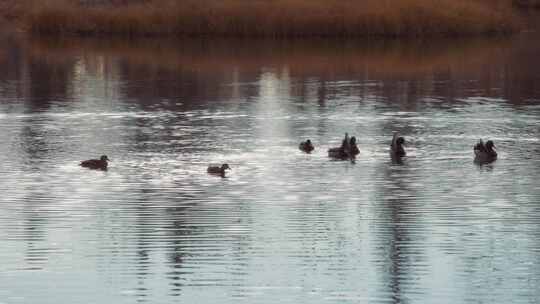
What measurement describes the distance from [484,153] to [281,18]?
29756 millimetres

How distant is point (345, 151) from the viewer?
24.5 metres

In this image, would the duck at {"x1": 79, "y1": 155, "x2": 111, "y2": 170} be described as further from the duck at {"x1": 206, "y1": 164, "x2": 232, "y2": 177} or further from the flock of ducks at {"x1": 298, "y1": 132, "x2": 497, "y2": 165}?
the flock of ducks at {"x1": 298, "y1": 132, "x2": 497, "y2": 165}

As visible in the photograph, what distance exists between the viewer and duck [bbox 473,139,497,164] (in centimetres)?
2411

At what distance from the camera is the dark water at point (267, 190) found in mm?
15719

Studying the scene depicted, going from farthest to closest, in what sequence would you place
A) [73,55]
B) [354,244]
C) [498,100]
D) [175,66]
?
[73,55] → [175,66] → [498,100] → [354,244]

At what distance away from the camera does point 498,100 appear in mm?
34250

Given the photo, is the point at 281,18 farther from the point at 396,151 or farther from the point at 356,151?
the point at 396,151

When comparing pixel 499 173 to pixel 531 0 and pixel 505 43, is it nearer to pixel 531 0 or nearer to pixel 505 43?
pixel 505 43

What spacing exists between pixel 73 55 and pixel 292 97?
1427 centimetres

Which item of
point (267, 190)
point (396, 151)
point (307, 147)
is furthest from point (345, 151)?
point (267, 190)

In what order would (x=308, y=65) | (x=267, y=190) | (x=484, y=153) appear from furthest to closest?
(x=308, y=65), (x=484, y=153), (x=267, y=190)

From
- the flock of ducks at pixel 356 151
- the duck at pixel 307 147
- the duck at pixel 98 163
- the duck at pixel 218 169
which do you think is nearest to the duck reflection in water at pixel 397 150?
the flock of ducks at pixel 356 151

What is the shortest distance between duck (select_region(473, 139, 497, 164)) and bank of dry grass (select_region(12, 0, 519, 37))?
2853 cm

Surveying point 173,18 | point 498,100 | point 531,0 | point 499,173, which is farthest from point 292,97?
point 531,0
